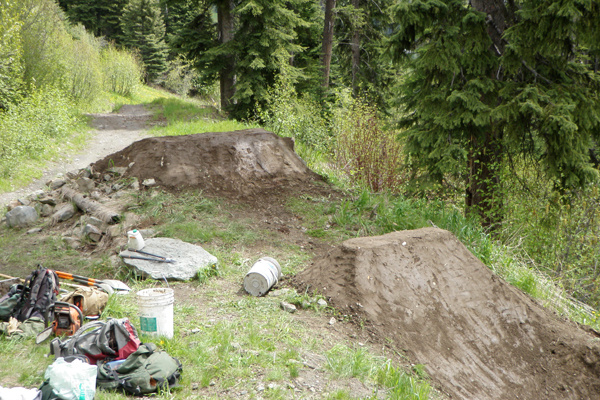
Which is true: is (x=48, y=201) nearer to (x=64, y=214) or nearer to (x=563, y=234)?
(x=64, y=214)

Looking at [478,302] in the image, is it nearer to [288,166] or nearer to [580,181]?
[580,181]

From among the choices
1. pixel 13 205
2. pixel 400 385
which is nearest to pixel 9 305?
pixel 400 385

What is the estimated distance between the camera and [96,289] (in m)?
4.37

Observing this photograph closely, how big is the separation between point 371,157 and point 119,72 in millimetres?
23893

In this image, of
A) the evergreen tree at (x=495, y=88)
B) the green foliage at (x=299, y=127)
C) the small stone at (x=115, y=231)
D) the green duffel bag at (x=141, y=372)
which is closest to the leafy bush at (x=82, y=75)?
the green foliage at (x=299, y=127)

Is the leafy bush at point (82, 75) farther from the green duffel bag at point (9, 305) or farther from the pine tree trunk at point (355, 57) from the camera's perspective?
the green duffel bag at point (9, 305)

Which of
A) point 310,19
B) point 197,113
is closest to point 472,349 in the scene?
point 197,113

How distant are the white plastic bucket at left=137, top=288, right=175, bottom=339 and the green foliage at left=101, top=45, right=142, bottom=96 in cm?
2711

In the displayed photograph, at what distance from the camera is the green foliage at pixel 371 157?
9.36 meters

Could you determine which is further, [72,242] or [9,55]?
[9,55]

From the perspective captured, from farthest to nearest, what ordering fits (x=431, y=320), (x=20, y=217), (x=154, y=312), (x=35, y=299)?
(x=20, y=217) → (x=431, y=320) → (x=35, y=299) → (x=154, y=312)

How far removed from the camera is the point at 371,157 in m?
9.46

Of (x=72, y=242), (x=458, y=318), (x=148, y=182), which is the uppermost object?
(x=148, y=182)

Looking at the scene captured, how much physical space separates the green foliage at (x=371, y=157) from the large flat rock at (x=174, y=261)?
14.2 ft
